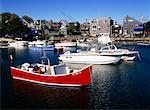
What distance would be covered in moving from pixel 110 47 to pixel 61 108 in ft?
134

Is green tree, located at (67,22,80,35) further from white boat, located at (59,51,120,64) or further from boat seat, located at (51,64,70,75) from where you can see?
boat seat, located at (51,64,70,75)

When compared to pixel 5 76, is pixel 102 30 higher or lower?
higher

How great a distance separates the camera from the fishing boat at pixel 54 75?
1375 inches

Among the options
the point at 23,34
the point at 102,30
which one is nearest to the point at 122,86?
the point at 23,34

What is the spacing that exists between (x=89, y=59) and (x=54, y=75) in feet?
78.7

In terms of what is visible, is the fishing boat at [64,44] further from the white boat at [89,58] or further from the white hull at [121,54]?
the white hull at [121,54]

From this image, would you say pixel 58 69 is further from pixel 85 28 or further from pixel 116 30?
pixel 116 30

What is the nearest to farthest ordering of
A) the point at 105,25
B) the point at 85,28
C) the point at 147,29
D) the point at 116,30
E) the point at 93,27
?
the point at 105,25 < the point at 93,27 < the point at 147,29 < the point at 116,30 < the point at 85,28

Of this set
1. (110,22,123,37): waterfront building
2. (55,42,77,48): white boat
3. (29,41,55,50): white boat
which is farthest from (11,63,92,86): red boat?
(110,22,123,37): waterfront building

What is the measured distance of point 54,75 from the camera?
36.0 m

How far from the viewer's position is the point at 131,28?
185 metres

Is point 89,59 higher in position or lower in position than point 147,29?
lower

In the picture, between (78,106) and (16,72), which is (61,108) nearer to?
(78,106)

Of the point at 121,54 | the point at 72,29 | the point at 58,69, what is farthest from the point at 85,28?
the point at 58,69
